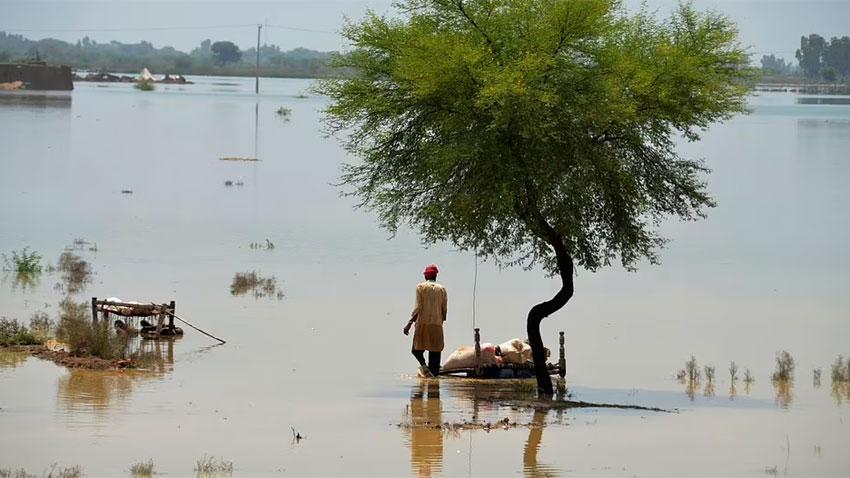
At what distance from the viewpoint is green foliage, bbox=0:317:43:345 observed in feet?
70.3

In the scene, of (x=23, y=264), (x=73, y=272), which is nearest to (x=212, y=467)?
(x=73, y=272)

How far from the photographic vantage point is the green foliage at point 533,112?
61.7ft

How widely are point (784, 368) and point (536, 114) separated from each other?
6.83 m

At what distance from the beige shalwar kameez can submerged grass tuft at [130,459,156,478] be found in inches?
237

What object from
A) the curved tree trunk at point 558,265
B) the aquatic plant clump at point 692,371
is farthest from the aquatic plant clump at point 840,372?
the curved tree trunk at point 558,265

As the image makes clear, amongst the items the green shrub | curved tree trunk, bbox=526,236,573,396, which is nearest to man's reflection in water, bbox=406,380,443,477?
curved tree trunk, bbox=526,236,573,396

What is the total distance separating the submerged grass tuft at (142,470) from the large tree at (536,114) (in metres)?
6.04

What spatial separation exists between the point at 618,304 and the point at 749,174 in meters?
44.5

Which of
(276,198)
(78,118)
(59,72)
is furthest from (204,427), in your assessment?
(59,72)

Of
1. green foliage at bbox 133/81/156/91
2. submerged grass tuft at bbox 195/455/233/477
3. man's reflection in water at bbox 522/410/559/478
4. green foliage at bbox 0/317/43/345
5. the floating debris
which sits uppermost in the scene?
green foliage at bbox 133/81/156/91

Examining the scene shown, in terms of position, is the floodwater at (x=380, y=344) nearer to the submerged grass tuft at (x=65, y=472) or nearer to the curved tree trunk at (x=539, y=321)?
the submerged grass tuft at (x=65, y=472)

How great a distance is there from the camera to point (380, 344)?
2434 cm

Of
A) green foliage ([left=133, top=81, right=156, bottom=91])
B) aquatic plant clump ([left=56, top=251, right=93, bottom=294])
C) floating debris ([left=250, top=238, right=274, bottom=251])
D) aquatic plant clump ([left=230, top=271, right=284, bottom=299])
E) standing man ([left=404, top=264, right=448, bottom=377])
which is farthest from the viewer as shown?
green foliage ([left=133, top=81, right=156, bottom=91])

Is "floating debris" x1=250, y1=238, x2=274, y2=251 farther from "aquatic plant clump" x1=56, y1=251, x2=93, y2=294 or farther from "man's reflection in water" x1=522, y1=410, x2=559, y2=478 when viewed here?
"man's reflection in water" x1=522, y1=410, x2=559, y2=478
